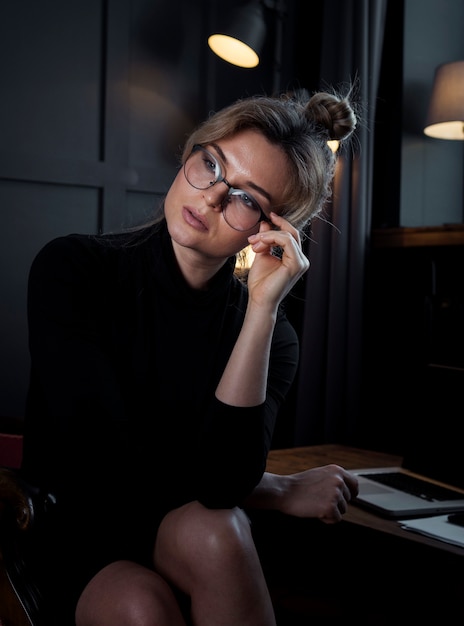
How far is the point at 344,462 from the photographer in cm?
183

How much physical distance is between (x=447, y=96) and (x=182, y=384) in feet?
7.19

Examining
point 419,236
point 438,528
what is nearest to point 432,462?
point 438,528

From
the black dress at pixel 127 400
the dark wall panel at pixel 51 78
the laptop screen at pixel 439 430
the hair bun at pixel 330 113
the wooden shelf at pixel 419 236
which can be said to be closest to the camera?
the black dress at pixel 127 400

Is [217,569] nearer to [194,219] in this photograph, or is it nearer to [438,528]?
[438,528]

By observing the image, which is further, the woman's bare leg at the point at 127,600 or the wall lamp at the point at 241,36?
the wall lamp at the point at 241,36

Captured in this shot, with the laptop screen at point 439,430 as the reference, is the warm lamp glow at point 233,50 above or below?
above

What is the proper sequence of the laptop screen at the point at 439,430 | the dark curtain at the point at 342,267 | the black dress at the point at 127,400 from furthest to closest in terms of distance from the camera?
the dark curtain at the point at 342,267 < the laptop screen at the point at 439,430 < the black dress at the point at 127,400

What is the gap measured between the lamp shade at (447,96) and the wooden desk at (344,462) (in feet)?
5.43

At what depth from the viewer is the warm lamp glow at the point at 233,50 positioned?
9.04 feet

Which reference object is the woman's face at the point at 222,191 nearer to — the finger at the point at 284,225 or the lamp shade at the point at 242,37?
the finger at the point at 284,225

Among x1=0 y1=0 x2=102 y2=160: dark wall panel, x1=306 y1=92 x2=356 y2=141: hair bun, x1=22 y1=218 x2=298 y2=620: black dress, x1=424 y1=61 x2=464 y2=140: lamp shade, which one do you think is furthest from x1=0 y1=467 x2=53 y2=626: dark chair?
x1=424 y1=61 x2=464 y2=140: lamp shade

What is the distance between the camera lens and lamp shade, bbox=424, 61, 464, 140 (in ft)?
9.90

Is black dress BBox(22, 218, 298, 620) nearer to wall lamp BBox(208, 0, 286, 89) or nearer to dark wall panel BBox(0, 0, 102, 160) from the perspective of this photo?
dark wall panel BBox(0, 0, 102, 160)

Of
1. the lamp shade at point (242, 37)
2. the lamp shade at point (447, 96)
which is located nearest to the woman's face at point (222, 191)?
the lamp shade at point (242, 37)
